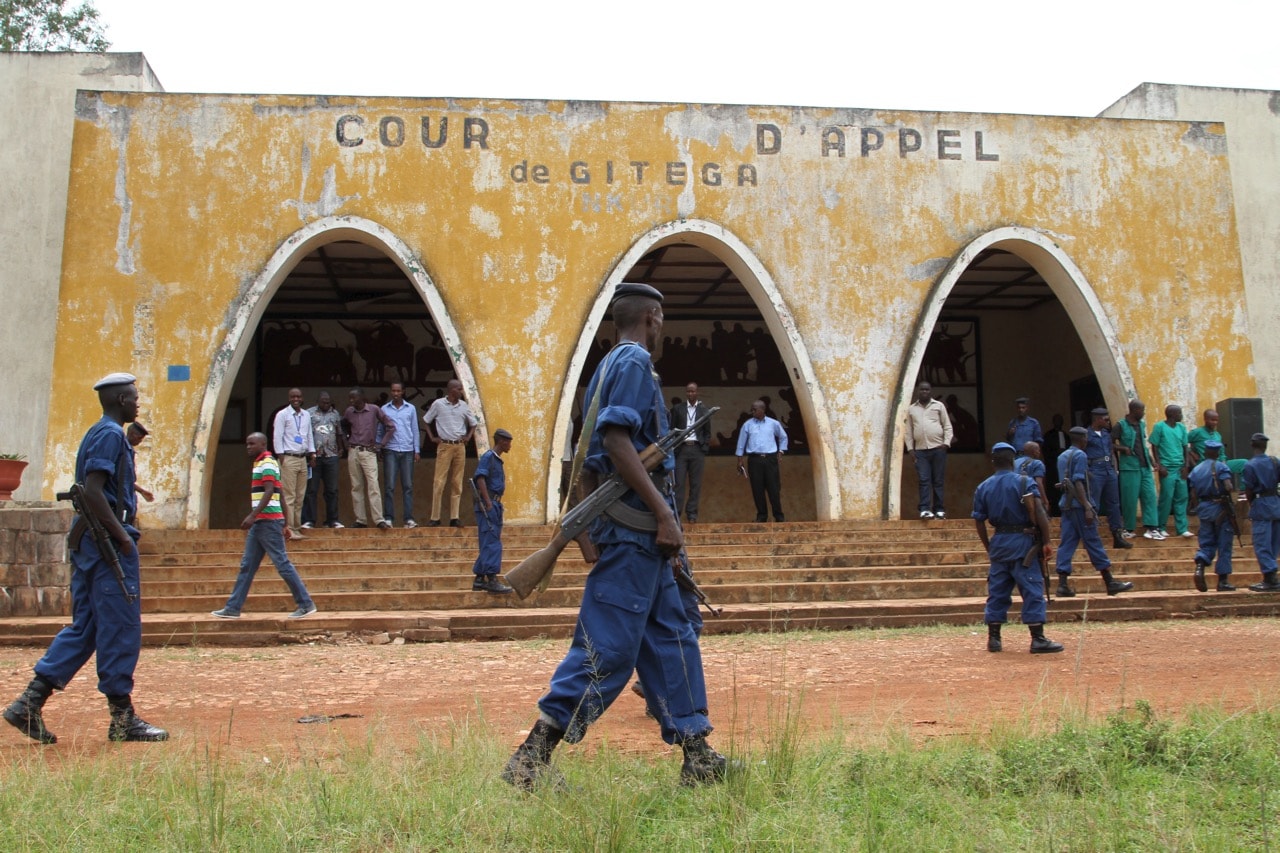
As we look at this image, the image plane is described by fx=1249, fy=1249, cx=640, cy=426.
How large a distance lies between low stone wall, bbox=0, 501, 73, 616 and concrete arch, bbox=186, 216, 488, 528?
418 centimetres

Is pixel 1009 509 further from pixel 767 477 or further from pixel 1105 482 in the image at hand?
pixel 767 477

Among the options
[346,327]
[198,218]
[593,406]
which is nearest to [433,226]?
[198,218]

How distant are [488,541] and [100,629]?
216 inches

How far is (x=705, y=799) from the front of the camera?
3.88m

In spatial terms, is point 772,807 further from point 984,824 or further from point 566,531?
point 566,531

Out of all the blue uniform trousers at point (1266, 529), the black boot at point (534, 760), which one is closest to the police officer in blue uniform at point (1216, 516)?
the blue uniform trousers at point (1266, 529)

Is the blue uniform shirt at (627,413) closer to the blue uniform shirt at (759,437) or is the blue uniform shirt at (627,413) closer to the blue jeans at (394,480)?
the blue jeans at (394,480)

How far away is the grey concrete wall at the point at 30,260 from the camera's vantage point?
15.4 metres

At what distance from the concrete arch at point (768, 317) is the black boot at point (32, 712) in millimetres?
10051

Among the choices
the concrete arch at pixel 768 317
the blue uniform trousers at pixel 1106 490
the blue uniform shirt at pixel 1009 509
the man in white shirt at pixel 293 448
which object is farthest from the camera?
the concrete arch at pixel 768 317

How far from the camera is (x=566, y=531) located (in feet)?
14.4

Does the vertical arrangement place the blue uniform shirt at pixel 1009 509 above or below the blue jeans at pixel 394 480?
below

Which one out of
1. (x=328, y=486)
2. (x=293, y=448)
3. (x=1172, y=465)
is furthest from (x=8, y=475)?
(x=1172, y=465)

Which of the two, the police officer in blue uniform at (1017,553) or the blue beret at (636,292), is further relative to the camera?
the police officer in blue uniform at (1017,553)
